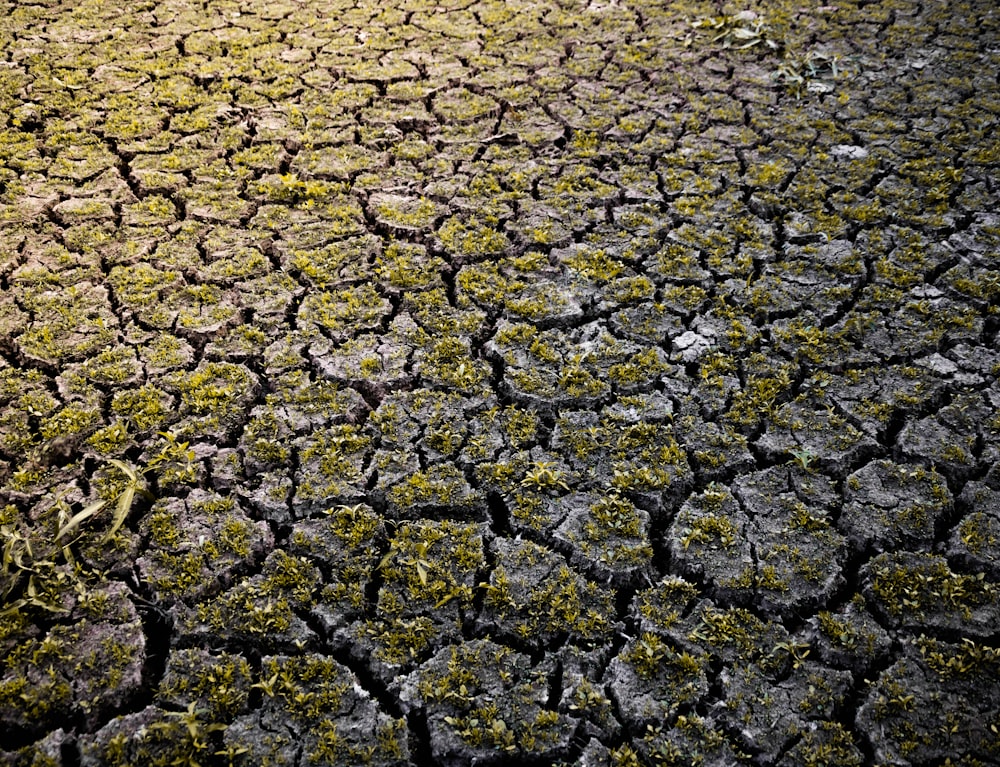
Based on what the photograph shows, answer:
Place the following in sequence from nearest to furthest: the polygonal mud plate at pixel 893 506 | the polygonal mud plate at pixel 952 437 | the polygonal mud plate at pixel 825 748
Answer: the polygonal mud plate at pixel 825 748 < the polygonal mud plate at pixel 893 506 < the polygonal mud plate at pixel 952 437

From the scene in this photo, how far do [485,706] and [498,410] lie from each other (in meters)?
1.07

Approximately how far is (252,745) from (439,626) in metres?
0.53

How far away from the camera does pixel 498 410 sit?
9.20 feet

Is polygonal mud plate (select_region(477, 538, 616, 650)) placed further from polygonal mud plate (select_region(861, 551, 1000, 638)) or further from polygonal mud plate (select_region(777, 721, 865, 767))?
polygonal mud plate (select_region(861, 551, 1000, 638))

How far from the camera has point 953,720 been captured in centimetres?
195

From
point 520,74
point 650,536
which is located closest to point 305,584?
point 650,536

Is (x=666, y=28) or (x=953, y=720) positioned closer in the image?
(x=953, y=720)

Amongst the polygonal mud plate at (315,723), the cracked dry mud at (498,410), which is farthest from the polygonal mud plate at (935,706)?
the polygonal mud plate at (315,723)

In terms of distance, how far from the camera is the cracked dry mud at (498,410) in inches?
79.4

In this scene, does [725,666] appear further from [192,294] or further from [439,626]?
[192,294]

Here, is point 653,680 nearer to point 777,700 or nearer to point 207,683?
point 777,700

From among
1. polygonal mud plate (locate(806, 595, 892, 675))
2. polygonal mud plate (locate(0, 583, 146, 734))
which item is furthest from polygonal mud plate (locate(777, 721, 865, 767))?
polygonal mud plate (locate(0, 583, 146, 734))

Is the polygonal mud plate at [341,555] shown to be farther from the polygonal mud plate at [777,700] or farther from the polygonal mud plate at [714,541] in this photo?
the polygonal mud plate at [777,700]

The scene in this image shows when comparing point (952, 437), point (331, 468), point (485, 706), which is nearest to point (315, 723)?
point (485, 706)
